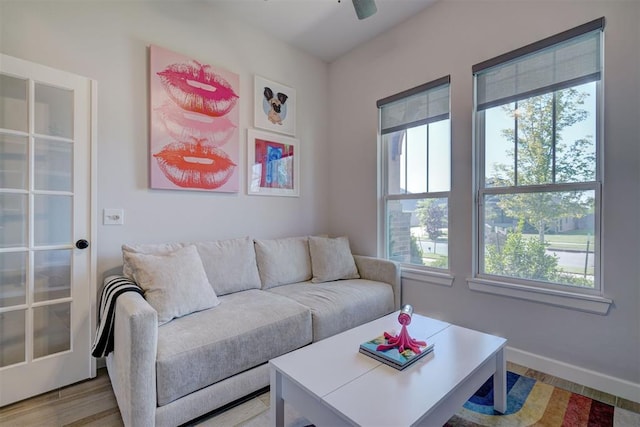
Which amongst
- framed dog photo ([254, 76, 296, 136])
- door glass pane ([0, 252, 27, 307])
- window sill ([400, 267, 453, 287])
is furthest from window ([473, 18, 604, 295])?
door glass pane ([0, 252, 27, 307])

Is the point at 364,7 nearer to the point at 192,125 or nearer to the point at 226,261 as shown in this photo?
the point at 192,125

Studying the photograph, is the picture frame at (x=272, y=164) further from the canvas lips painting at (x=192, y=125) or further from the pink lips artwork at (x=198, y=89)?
the pink lips artwork at (x=198, y=89)

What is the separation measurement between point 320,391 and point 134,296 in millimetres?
1133

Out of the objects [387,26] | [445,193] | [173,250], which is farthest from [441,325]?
[387,26]

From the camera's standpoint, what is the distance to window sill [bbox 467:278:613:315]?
1807 mm

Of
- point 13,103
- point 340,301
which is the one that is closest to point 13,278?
point 13,103

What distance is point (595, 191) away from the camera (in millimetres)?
1850

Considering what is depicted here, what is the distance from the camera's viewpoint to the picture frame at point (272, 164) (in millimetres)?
2889

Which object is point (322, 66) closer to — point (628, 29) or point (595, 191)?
point (628, 29)

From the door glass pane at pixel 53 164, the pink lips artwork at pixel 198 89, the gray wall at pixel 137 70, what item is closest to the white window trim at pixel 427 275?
the gray wall at pixel 137 70

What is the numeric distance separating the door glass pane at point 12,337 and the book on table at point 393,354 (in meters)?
2.03

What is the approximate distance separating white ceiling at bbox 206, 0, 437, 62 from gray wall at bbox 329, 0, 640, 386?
0.14m

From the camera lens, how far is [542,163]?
2.09 metres

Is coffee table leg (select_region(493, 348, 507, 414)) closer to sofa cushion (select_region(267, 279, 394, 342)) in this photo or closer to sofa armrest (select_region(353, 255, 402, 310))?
sofa cushion (select_region(267, 279, 394, 342))
